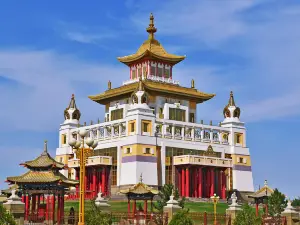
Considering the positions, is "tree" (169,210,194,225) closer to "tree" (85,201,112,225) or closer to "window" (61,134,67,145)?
"tree" (85,201,112,225)

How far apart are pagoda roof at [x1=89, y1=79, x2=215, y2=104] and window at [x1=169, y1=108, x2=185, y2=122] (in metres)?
2.09

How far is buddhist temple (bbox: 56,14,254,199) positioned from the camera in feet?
259

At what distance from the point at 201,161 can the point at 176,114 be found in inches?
409

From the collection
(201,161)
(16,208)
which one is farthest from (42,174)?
(201,161)

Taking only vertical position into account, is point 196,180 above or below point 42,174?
above

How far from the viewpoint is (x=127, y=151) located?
258 feet

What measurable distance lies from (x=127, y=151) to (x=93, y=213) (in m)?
38.5

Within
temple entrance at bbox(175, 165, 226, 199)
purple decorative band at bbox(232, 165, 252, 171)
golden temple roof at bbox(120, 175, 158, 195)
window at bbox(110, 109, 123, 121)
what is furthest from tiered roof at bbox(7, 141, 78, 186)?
purple decorative band at bbox(232, 165, 252, 171)

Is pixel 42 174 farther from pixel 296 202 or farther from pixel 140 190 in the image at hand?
pixel 296 202

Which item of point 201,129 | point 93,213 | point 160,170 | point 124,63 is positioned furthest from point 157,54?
point 93,213

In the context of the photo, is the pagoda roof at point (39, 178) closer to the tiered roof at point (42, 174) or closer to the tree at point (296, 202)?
the tiered roof at point (42, 174)

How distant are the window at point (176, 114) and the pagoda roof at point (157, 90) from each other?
2.09 metres

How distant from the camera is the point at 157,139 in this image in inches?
3155

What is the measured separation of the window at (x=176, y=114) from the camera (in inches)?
3455
